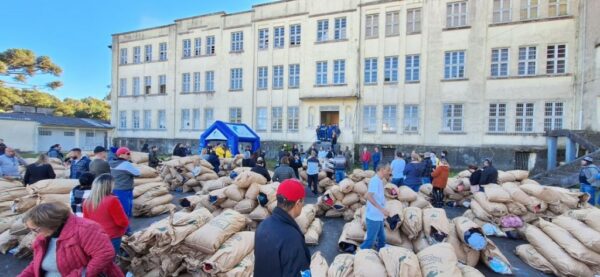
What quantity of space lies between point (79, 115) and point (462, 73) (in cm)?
5205

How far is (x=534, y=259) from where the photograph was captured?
6.00 meters

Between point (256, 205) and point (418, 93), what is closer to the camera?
point (256, 205)

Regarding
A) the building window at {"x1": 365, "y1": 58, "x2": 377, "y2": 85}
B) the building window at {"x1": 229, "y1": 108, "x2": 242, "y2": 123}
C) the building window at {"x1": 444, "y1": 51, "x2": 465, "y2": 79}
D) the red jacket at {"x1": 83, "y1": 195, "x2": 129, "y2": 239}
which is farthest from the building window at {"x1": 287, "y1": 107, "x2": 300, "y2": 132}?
the red jacket at {"x1": 83, "y1": 195, "x2": 129, "y2": 239}

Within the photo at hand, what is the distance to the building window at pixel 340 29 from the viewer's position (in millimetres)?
24797

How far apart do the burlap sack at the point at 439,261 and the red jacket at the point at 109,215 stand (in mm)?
3650

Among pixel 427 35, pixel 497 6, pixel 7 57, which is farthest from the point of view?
pixel 7 57

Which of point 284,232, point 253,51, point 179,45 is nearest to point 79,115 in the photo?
point 179,45

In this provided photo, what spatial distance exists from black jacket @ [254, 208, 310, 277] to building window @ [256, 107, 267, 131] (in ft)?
83.4

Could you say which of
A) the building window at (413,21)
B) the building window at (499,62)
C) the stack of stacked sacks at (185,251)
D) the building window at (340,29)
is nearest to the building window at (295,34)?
the building window at (340,29)

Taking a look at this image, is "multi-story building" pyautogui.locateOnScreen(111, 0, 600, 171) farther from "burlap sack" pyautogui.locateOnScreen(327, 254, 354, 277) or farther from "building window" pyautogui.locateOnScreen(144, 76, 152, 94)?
"burlap sack" pyautogui.locateOnScreen(327, 254, 354, 277)

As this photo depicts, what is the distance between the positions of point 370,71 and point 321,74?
3.57 metres

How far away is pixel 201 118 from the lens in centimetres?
2994

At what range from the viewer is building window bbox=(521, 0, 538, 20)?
20.1 m

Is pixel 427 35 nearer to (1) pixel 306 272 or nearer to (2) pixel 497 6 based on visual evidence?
(2) pixel 497 6
